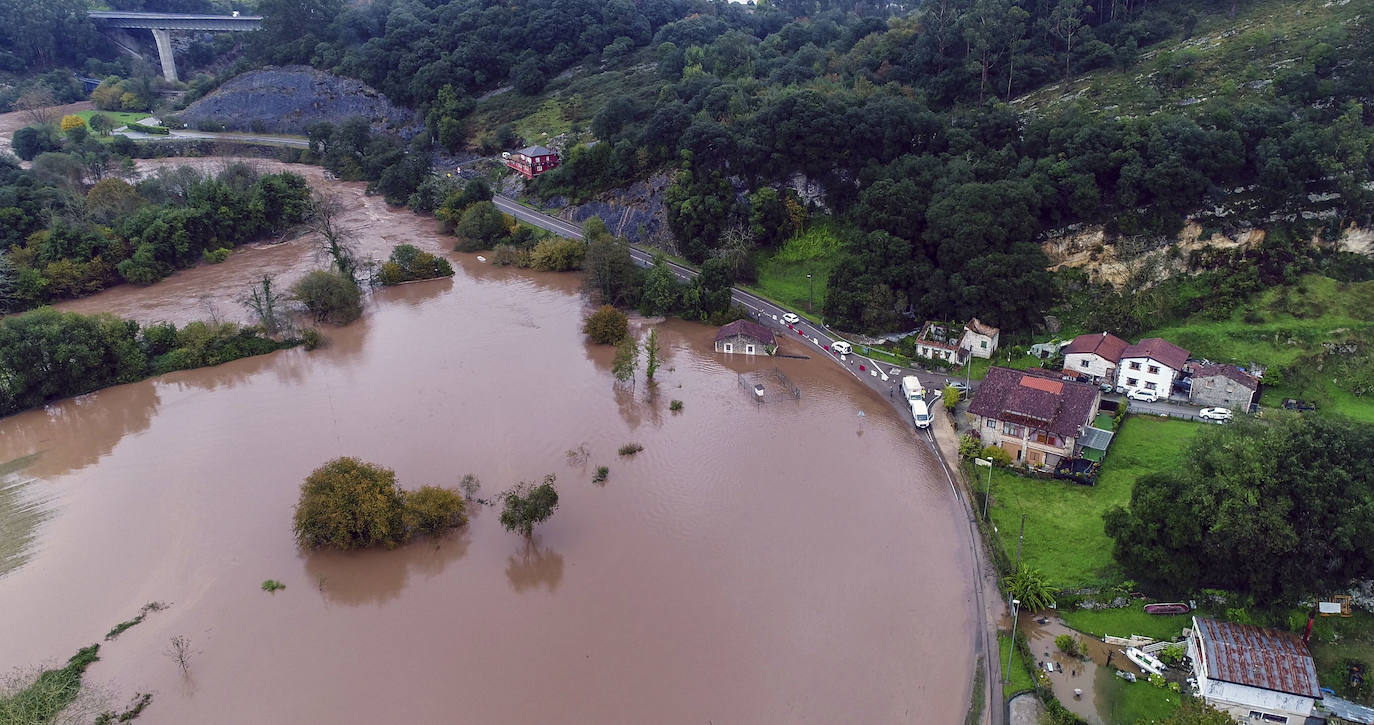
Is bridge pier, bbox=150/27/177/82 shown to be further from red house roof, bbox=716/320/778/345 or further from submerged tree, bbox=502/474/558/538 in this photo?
submerged tree, bbox=502/474/558/538

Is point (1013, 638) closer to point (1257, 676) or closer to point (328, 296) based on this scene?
point (1257, 676)

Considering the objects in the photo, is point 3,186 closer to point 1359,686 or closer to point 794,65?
point 794,65

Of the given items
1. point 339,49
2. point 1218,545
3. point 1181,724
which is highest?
point 339,49

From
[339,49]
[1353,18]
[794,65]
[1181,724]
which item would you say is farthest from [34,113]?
[1353,18]

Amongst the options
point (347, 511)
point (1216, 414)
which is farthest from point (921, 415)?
point (347, 511)

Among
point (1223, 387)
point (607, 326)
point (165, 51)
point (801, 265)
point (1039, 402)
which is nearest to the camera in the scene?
point (1039, 402)
